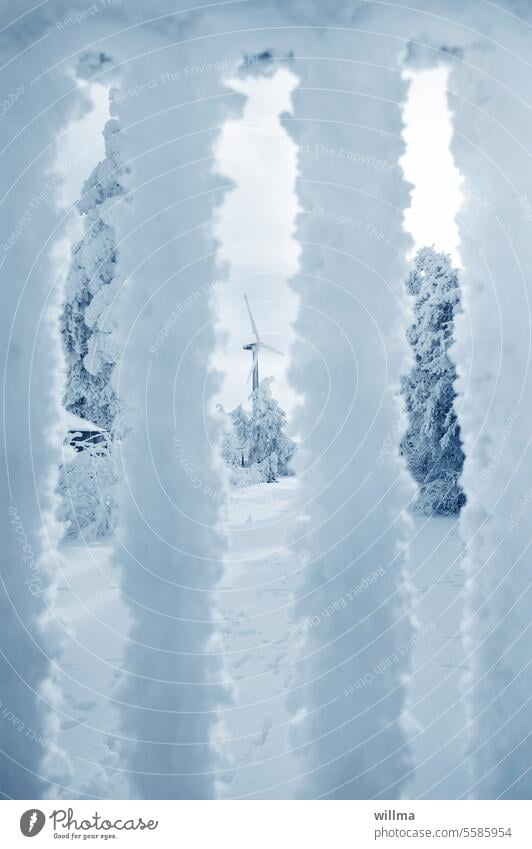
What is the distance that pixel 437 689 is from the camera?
1701 millimetres

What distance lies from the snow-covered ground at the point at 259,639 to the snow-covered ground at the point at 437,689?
34 centimetres

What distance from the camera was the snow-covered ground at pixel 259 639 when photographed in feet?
5.18

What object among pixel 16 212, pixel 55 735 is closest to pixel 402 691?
pixel 55 735

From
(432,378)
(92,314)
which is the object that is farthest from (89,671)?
(432,378)

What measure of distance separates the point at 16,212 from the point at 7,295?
0.72 feet

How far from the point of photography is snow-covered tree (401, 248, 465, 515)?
10.6 ft

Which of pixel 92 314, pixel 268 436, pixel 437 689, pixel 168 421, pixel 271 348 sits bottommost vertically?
pixel 437 689

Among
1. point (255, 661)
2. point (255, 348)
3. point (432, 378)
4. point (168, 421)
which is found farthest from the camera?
point (432, 378)

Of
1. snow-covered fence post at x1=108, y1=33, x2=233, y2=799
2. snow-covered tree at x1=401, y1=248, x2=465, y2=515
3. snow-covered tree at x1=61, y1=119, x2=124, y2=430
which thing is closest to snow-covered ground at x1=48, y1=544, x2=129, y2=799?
snow-covered fence post at x1=108, y1=33, x2=233, y2=799

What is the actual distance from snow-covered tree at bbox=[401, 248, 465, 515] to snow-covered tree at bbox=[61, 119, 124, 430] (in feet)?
5.09

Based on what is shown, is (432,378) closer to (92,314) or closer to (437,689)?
(92,314)

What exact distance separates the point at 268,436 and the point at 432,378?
4.85 feet

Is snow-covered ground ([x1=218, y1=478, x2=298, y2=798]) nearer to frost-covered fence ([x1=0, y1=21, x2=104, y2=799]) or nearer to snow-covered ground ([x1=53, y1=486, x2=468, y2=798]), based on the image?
snow-covered ground ([x1=53, y1=486, x2=468, y2=798])

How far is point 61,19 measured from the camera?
1536 millimetres
